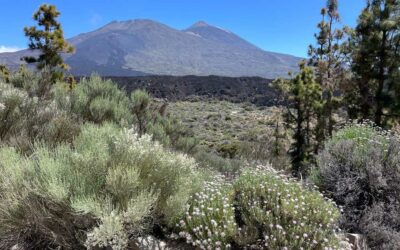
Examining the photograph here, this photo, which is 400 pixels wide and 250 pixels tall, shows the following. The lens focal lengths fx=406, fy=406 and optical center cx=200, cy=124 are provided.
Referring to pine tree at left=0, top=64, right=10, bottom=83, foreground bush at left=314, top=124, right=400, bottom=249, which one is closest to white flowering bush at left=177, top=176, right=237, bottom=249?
foreground bush at left=314, top=124, right=400, bottom=249

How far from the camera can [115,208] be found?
4.11 meters

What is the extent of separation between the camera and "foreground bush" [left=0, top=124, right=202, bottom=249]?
3.92 metres

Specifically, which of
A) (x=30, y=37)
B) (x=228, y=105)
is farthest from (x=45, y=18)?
(x=228, y=105)

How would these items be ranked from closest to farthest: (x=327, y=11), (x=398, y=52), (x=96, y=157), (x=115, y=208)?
(x=115, y=208), (x=96, y=157), (x=398, y=52), (x=327, y=11)

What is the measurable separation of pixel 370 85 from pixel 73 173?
63.2ft

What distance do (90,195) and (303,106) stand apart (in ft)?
72.3

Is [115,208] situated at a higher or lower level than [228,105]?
higher

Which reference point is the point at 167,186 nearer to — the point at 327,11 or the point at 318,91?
the point at 318,91

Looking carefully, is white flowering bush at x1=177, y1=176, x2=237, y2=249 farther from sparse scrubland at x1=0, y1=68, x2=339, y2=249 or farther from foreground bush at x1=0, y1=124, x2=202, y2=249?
foreground bush at x1=0, y1=124, x2=202, y2=249

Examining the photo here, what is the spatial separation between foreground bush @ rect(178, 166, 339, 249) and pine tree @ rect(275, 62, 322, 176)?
1887 centimetres

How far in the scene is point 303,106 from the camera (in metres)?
24.8

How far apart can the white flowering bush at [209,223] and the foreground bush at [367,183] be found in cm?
181

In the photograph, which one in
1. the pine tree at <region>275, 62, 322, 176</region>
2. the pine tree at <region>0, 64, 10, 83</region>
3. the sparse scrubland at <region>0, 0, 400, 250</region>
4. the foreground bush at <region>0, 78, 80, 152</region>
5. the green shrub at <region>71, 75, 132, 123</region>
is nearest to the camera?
the sparse scrubland at <region>0, 0, 400, 250</region>

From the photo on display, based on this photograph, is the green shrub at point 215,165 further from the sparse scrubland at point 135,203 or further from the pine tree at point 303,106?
the pine tree at point 303,106
